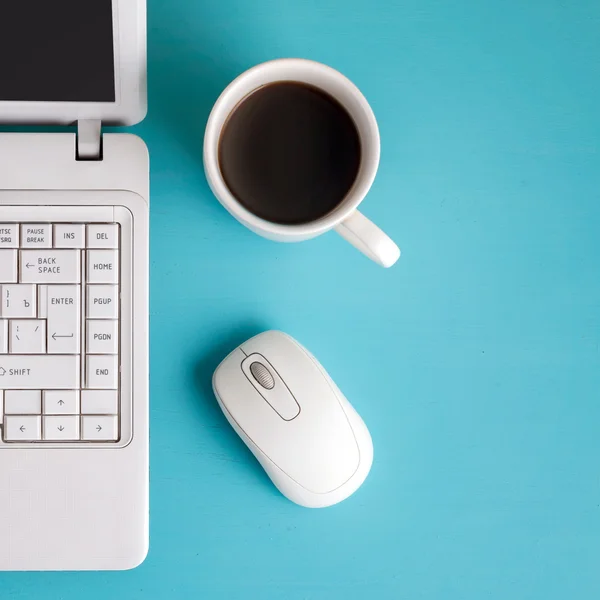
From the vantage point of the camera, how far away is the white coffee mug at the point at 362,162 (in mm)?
489

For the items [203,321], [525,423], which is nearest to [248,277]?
[203,321]

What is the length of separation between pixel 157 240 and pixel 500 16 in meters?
0.37

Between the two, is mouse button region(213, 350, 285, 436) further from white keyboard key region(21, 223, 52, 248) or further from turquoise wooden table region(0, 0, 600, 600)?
white keyboard key region(21, 223, 52, 248)

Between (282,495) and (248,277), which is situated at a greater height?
(248,277)

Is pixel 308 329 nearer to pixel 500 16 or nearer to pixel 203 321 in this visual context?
pixel 203 321

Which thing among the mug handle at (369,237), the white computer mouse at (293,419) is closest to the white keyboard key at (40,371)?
the white computer mouse at (293,419)

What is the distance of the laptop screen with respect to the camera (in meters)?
0.48

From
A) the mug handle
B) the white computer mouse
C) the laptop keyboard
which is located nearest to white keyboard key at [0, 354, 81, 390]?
the laptop keyboard

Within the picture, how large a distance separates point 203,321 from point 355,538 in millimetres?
242

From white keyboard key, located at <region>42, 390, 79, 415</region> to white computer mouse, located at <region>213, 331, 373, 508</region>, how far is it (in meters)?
0.11

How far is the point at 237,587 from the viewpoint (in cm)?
59

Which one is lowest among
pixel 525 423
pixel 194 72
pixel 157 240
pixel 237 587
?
pixel 237 587

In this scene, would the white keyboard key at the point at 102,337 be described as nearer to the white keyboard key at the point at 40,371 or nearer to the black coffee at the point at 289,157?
the white keyboard key at the point at 40,371

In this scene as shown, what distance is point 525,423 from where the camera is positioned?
0.61m
